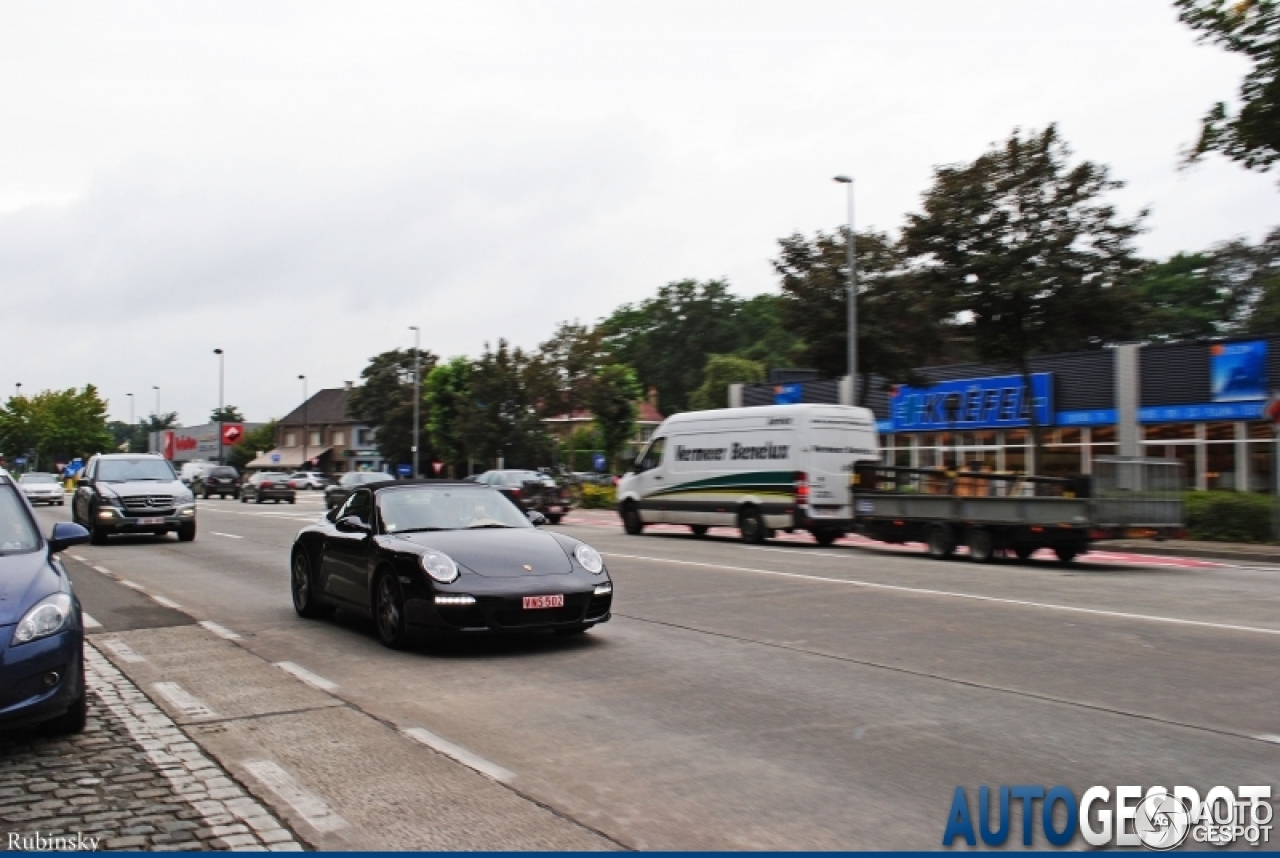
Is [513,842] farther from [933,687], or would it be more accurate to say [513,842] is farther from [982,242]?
[982,242]

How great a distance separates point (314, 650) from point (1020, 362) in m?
22.2

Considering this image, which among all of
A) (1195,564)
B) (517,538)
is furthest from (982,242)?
(517,538)

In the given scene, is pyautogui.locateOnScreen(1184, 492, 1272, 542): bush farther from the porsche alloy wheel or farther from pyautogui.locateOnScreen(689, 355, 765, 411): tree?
pyautogui.locateOnScreen(689, 355, 765, 411): tree

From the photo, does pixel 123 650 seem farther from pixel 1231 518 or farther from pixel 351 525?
pixel 1231 518

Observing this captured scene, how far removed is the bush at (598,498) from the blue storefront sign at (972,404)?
10727 mm

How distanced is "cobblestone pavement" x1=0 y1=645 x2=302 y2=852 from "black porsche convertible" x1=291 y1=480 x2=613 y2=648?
2.45 m

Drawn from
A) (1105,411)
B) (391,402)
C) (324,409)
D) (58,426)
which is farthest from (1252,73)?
(324,409)

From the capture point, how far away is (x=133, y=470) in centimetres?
2266

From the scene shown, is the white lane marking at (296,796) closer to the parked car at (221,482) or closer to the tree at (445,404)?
the parked car at (221,482)

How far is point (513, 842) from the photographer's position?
450 centimetres

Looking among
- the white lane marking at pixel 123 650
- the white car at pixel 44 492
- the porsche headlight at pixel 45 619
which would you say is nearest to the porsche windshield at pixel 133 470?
the white lane marking at pixel 123 650

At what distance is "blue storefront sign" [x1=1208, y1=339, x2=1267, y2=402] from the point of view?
100 ft

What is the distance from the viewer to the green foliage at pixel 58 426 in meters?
94.9

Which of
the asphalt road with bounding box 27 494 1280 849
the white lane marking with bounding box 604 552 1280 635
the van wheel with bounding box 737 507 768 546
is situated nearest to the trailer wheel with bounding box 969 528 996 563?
the asphalt road with bounding box 27 494 1280 849
